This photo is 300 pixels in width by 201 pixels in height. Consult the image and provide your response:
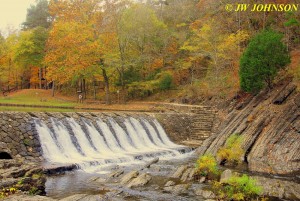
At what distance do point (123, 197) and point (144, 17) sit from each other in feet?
107

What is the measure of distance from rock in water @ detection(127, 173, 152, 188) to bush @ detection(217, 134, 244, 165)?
5.89m

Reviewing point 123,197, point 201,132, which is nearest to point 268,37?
point 201,132

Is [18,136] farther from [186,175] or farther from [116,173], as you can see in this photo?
[186,175]

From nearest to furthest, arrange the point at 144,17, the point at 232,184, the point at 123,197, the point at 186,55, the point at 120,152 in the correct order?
the point at 123,197, the point at 232,184, the point at 120,152, the point at 144,17, the point at 186,55

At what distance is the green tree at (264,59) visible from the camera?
21781mm

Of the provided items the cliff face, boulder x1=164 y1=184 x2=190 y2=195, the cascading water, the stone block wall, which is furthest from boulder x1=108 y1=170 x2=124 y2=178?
the cliff face

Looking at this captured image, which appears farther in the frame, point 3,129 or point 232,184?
point 3,129

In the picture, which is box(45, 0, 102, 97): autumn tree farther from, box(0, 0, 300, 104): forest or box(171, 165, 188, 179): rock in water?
box(171, 165, 188, 179): rock in water

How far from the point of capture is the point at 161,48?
43.2m

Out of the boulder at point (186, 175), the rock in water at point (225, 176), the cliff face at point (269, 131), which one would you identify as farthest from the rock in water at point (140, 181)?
the cliff face at point (269, 131)

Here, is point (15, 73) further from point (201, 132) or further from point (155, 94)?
point (201, 132)

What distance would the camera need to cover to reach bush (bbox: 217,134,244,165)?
60.3 ft

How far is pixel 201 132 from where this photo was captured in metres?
27.5

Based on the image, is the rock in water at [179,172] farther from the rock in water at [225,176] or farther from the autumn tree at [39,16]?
the autumn tree at [39,16]
